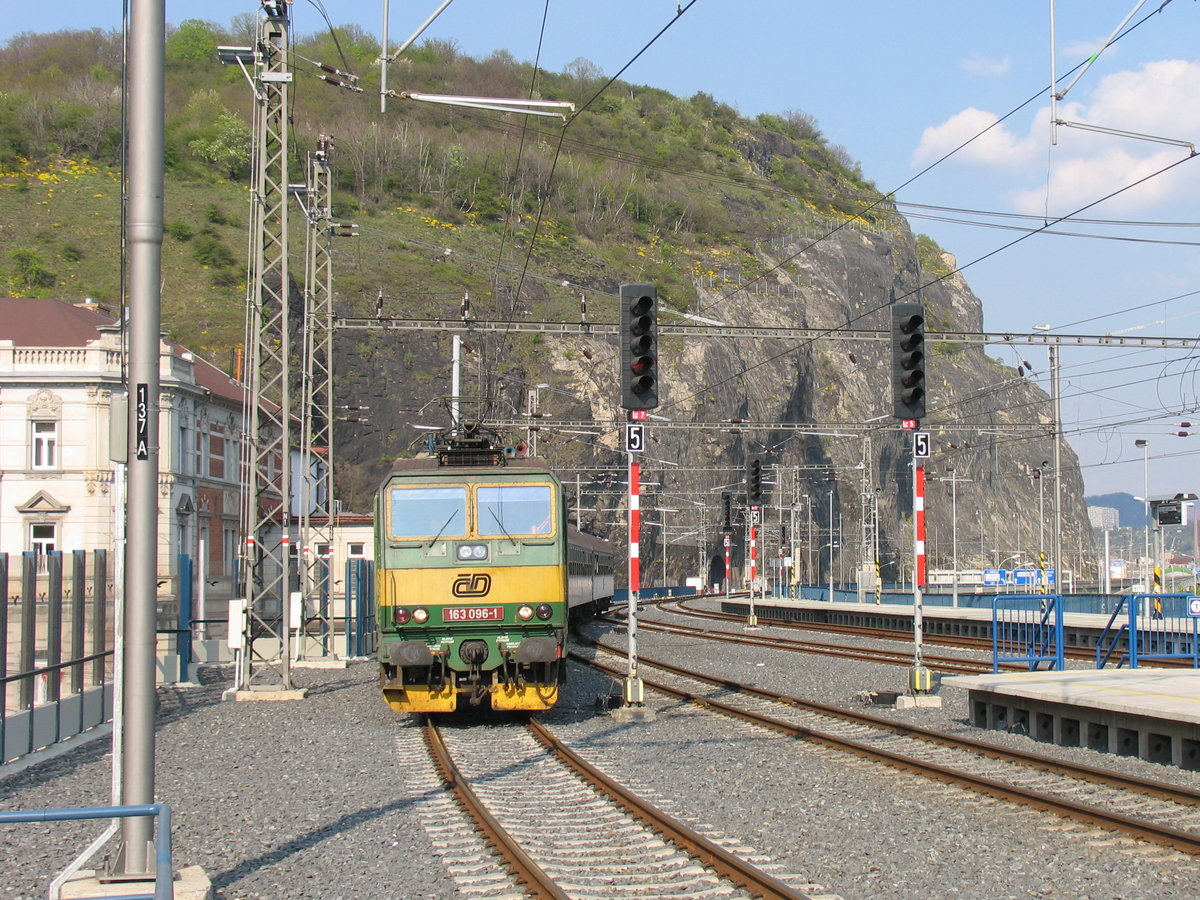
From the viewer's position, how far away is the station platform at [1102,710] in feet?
39.1

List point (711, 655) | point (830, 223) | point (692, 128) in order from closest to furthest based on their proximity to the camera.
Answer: point (711, 655) → point (830, 223) → point (692, 128)

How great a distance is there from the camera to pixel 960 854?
27.2 feet

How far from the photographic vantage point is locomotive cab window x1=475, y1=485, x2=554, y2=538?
51.3 feet

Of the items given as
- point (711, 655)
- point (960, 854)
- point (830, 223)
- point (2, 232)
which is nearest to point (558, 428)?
point (711, 655)

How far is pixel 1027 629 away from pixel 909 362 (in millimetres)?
6596

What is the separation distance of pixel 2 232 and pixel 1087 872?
9518 centimetres

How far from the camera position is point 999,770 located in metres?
11.6

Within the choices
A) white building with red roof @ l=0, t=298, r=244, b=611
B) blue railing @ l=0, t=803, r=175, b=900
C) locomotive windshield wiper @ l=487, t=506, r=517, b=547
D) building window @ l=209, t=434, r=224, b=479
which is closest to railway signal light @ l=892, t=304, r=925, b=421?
locomotive windshield wiper @ l=487, t=506, r=517, b=547

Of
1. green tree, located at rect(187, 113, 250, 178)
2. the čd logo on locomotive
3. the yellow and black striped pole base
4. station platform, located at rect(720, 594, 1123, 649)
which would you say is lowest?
station platform, located at rect(720, 594, 1123, 649)

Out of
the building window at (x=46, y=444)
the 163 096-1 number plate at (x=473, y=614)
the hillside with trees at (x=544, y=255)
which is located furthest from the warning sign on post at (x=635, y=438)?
the building window at (x=46, y=444)

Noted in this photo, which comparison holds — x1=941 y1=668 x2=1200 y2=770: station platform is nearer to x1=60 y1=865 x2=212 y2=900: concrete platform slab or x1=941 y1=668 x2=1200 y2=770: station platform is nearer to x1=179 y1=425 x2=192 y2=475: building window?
x1=60 y1=865 x2=212 y2=900: concrete platform slab

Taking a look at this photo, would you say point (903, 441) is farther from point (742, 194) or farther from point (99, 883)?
point (99, 883)

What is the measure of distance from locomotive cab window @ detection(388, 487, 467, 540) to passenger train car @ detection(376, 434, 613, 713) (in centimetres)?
1

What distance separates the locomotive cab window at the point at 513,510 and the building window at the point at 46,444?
1657 inches
